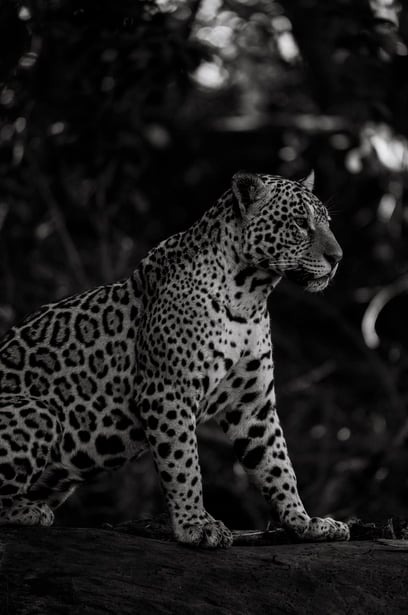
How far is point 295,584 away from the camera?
780 centimetres

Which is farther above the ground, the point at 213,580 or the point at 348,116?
the point at 213,580

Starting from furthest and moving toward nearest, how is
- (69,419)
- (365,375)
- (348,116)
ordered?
(365,375), (348,116), (69,419)

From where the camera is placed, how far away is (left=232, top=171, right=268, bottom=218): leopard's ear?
8.49 metres

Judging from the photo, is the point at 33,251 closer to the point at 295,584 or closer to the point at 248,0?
the point at 248,0

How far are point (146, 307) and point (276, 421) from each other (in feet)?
3.89

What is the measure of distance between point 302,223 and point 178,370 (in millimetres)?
1271

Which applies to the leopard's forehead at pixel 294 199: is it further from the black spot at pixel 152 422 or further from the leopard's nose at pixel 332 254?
the black spot at pixel 152 422

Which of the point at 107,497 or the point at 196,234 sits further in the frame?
the point at 107,497

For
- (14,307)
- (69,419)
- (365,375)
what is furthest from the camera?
(365,375)

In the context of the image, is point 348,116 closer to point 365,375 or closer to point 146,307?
point 365,375

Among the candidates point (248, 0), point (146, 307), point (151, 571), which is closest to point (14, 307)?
point (248, 0)

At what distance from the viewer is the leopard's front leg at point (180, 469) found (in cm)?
808

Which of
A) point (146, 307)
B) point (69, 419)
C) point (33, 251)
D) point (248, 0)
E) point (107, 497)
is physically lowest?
point (107, 497)

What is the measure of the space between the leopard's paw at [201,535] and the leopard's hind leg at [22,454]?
2.86 feet
